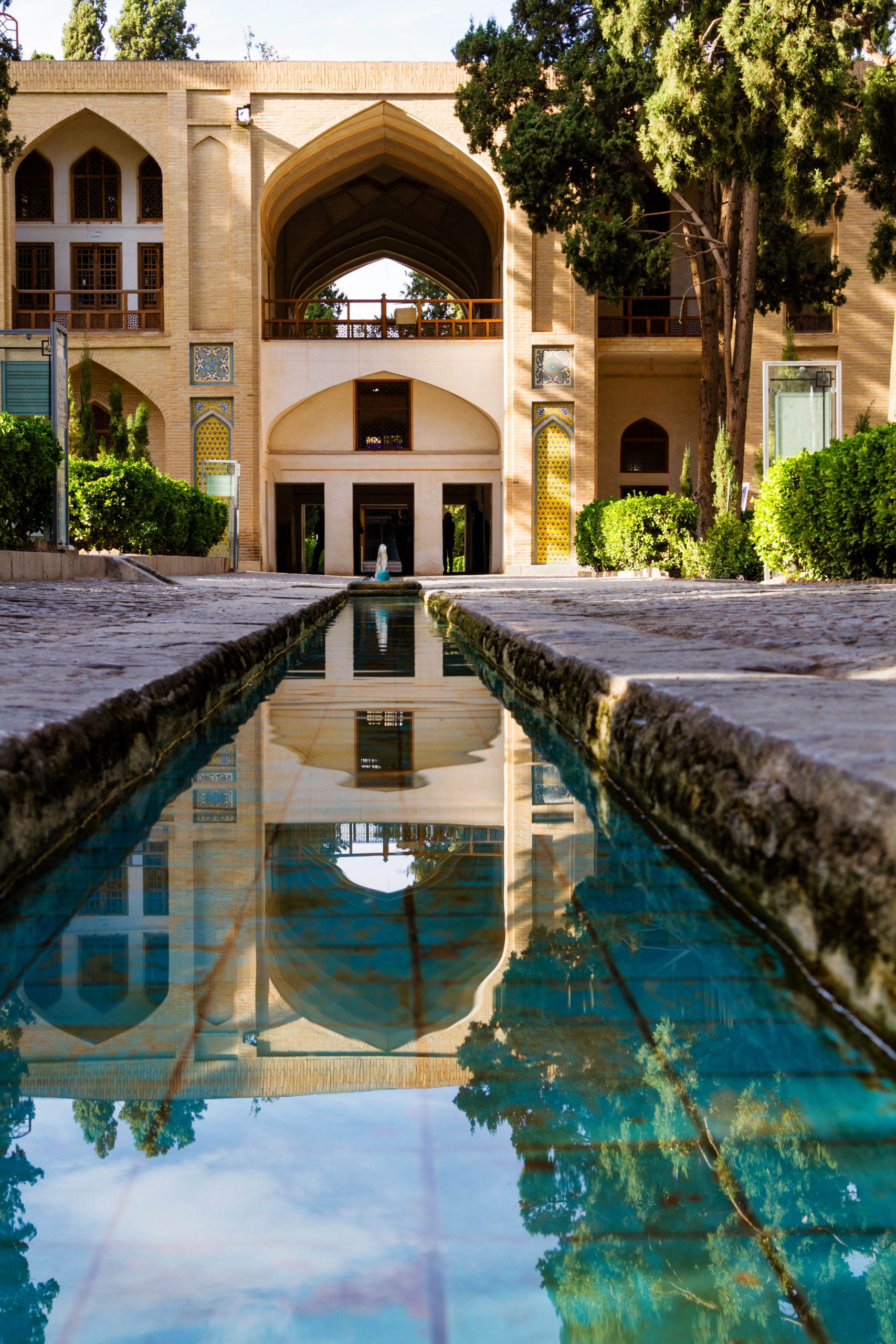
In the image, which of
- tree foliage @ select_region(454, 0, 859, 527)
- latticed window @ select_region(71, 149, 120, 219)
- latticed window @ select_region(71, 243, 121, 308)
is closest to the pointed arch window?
latticed window @ select_region(71, 149, 120, 219)

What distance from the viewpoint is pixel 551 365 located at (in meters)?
21.1

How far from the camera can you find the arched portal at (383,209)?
21.2 meters

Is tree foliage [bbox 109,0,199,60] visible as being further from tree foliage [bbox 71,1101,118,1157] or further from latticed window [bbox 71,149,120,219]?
tree foliage [bbox 71,1101,118,1157]

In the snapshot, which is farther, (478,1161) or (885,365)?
(885,365)

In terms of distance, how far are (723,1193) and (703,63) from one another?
12166 millimetres

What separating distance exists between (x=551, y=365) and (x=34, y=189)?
9.72 meters

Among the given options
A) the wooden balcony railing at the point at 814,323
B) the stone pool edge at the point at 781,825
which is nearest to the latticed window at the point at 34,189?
the wooden balcony railing at the point at 814,323

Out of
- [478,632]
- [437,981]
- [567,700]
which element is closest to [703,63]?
[478,632]

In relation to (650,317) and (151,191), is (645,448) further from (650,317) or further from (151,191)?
(151,191)

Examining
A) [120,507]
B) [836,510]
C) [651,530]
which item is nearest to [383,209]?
[651,530]

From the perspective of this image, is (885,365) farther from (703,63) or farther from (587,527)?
(703,63)

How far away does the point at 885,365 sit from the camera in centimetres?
2142

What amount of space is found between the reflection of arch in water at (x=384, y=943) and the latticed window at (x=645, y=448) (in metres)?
21.9

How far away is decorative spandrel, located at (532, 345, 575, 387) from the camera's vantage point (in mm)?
21047
